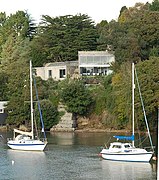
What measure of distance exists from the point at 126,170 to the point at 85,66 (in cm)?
3790

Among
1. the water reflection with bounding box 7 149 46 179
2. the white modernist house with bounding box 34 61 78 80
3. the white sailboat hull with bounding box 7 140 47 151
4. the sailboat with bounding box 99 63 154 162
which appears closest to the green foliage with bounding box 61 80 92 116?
the white modernist house with bounding box 34 61 78 80

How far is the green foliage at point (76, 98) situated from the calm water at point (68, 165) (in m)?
12.4

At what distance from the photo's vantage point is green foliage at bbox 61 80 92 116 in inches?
2579

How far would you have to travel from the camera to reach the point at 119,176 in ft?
124

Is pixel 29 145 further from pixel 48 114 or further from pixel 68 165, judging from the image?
pixel 48 114

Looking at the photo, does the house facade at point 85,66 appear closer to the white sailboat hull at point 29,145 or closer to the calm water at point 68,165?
the calm water at point 68,165

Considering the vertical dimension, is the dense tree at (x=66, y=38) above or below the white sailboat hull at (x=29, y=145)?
above

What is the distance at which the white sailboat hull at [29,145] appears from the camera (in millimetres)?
49094

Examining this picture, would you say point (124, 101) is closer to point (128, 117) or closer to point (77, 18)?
point (128, 117)

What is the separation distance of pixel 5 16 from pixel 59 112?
117ft

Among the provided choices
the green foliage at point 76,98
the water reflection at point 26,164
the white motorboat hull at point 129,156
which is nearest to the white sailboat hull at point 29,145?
the water reflection at point 26,164

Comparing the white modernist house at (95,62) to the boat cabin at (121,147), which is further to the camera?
the white modernist house at (95,62)

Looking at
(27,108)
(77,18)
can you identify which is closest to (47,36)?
(77,18)

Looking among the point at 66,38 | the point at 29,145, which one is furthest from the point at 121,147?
the point at 66,38
